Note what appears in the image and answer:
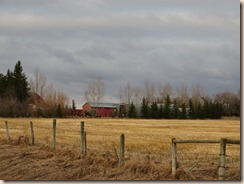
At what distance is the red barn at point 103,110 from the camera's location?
64625 millimetres

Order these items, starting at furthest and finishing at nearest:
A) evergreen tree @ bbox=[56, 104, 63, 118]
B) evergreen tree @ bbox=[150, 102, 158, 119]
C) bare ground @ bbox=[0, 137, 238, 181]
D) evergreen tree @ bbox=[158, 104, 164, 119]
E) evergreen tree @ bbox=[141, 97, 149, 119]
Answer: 1. evergreen tree @ bbox=[56, 104, 63, 118]
2. evergreen tree @ bbox=[141, 97, 149, 119]
3. evergreen tree @ bbox=[150, 102, 158, 119]
4. evergreen tree @ bbox=[158, 104, 164, 119]
5. bare ground @ bbox=[0, 137, 238, 181]

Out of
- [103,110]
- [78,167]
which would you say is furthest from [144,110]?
[78,167]

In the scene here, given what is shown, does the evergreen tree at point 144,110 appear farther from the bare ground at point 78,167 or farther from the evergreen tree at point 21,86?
the bare ground at point 78,167

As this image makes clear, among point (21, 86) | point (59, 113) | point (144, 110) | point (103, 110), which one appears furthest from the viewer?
point (21, 86)

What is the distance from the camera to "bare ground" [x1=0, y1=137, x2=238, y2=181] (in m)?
9.01

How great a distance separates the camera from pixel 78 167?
10414mm

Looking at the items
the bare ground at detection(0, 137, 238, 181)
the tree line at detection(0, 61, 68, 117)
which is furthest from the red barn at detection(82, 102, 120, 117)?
the bare ground at detection(0, 137, 238, 181)

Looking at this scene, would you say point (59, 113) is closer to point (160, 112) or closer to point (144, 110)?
point (144, 110)

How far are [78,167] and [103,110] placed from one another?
188ft

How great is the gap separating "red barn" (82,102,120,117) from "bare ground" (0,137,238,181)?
50860mm

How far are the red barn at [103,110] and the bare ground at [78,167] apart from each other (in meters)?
50.9

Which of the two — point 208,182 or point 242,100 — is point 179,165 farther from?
point 242,100

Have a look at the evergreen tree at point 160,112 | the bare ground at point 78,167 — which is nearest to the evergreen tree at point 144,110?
the evergreen tree at point 160,112

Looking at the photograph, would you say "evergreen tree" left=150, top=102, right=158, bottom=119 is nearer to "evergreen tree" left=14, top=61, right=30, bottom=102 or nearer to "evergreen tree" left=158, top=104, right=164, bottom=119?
"evergreen tree" left=158, top=104, right=164, bottom=119
